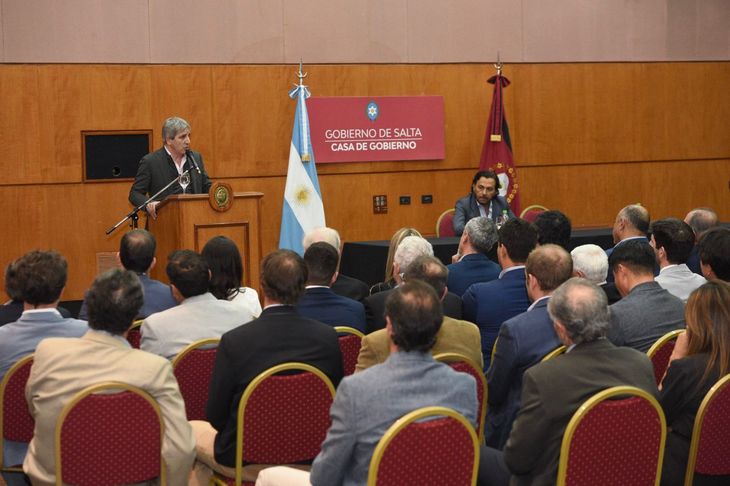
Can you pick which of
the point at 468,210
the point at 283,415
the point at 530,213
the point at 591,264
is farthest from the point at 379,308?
the point at 530,213

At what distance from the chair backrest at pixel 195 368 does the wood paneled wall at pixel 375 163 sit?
511 centimetres

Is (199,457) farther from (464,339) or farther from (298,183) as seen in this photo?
(298,183)

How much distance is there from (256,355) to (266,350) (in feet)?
0.13

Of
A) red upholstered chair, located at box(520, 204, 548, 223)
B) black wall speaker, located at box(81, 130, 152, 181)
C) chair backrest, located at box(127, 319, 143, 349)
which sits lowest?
chair backrest, located at box(127, 319, 143, 349)

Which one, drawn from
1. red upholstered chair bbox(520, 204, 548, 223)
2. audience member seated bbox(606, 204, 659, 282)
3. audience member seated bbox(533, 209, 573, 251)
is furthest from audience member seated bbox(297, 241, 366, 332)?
red upholstered chair bbox(520, 204, 548, 223)

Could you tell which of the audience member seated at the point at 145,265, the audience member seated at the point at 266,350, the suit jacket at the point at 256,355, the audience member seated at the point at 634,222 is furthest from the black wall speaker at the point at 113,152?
the suit jacket at the point at 256,355

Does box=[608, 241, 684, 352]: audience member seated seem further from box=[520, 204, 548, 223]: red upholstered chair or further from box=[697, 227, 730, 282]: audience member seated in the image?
box=[520, 204, 548, 223]: red upholstered chair

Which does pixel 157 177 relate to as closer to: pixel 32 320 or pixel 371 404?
pixel 32 320

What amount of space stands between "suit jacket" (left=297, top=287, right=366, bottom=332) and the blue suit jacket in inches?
29.1

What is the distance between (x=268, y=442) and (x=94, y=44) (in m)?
6.17

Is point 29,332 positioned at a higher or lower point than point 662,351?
higher

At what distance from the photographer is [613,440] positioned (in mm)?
2887

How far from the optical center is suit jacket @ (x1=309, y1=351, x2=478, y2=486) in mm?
2732

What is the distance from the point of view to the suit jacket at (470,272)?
17.6 ft
